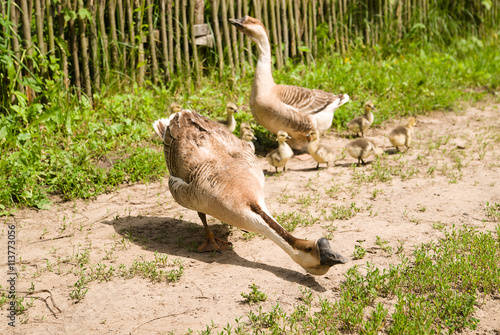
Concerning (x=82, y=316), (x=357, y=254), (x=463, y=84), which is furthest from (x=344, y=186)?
(x=463, y=84)

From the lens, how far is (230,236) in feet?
17.6

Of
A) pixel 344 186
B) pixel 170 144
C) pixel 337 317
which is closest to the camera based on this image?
pixel 337 317

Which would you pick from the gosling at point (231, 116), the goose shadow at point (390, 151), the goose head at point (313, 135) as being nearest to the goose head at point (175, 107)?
the gosling at point (231, 116)

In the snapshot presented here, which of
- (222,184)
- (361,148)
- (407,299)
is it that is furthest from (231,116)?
(407,299)

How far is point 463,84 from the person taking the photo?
10.4m

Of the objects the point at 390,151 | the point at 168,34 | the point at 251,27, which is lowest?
the point at 390,151

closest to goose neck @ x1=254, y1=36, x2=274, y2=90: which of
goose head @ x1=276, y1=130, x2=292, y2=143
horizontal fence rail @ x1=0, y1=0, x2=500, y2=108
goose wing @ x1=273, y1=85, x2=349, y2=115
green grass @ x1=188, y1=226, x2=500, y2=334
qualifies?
goose wing @ x1=273, y1=85, x2=349, y2=115

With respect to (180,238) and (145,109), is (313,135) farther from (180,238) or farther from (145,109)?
(180,238)

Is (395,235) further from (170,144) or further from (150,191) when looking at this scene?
(150,191)

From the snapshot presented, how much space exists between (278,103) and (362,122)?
159 cm

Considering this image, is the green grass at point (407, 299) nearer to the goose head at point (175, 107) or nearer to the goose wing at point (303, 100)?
the goose wing at point (303, 100)

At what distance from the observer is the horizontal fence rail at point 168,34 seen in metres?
7.27

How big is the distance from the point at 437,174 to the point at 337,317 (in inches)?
143

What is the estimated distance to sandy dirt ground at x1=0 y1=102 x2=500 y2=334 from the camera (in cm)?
390
